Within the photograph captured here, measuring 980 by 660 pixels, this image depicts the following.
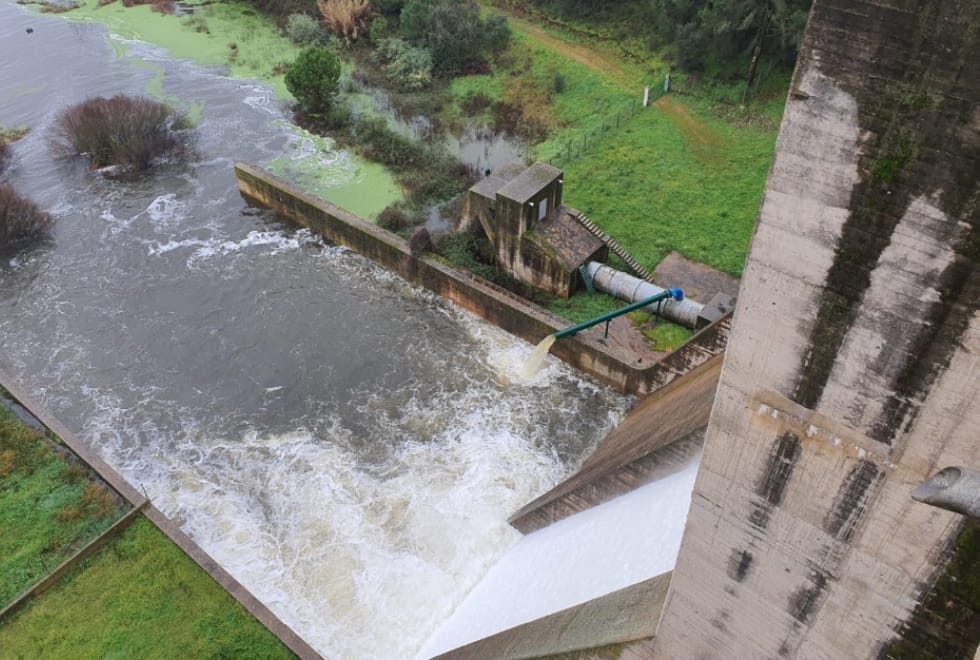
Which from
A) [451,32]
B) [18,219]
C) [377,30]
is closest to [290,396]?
[18,219]

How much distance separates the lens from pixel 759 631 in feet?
20.5

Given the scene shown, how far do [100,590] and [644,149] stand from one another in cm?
1847

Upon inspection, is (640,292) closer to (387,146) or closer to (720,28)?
(387,146)

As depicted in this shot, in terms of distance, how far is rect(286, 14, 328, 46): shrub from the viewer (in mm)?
31078

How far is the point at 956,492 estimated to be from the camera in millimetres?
3857

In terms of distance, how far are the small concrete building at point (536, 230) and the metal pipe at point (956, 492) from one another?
12.3 meters

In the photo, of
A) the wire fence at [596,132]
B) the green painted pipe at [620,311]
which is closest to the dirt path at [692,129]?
the wire fence at [596,132]

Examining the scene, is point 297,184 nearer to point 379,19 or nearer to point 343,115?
point 343,115

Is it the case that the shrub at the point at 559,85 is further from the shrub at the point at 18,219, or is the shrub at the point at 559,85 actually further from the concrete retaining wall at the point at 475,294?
the shrub at the point at 18,219

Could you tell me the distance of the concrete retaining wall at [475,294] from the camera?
44.6ft

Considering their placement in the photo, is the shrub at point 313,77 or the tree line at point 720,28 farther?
the shrub at point 313,77

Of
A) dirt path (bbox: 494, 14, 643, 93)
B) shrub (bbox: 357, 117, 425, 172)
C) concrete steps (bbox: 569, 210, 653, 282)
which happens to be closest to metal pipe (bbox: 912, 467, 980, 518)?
concrete steps (bbox: 569, 210, 653, 282)

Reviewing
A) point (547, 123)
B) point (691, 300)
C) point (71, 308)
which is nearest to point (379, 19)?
point (547, 123)

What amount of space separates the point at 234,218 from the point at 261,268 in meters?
2.77
